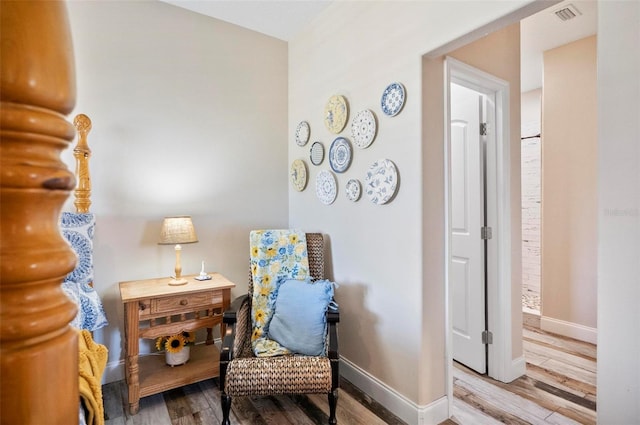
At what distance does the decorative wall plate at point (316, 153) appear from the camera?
2.63 meters

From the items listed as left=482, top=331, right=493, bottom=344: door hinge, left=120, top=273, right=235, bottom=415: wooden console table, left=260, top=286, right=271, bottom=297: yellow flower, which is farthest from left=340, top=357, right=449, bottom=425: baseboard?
→ left=120, top=273, right=235, bottom=415: wooden console table

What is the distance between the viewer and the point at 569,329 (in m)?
3.11

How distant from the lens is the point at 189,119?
8.63ft

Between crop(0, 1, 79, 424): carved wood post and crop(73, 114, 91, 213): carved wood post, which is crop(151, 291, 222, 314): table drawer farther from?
crop(0, 1, 79, 424): carved wood post

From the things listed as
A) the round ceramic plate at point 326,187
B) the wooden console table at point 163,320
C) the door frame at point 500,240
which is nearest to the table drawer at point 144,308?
the wooden console table at point 163,320

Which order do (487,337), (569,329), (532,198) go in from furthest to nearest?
(532,198), (569,329), (487,337)

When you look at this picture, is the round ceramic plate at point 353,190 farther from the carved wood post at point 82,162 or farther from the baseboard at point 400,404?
the carved wood post at point 82,162

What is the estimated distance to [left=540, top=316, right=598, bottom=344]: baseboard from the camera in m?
2.96

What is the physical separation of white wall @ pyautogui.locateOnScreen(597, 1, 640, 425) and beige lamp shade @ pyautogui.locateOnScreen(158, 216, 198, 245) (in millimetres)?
2198

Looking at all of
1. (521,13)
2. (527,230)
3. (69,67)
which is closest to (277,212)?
(521,13)

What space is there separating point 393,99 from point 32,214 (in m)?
1.90

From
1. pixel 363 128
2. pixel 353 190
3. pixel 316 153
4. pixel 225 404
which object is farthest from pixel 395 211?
pixel 225 404

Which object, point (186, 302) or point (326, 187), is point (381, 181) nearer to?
point (326, 187)

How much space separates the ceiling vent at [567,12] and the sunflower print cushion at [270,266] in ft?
8.59
